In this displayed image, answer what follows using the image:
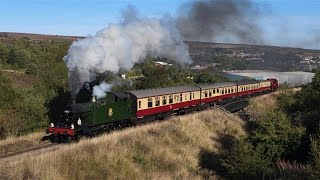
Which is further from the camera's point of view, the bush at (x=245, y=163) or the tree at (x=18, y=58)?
the tree at (x=18, y=58)

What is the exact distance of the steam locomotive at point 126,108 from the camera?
24.1 metres

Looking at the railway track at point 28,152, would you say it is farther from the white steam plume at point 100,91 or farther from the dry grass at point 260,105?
the dry grass at point 260,105

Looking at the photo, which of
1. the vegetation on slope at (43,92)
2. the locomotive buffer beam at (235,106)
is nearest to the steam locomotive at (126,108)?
the locomotive buffer beam at (235,106)

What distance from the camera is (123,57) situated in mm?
30672

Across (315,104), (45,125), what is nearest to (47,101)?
(45,125)

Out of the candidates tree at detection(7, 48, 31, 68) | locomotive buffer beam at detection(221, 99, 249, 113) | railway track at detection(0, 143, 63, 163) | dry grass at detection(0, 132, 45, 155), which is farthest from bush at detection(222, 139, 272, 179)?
tree at detection(7, 48, 31, 68)

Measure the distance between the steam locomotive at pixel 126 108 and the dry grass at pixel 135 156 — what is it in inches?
49.8

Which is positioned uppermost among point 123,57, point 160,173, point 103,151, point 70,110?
point 123,57

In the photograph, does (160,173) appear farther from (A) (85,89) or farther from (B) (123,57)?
(B) (123,57)

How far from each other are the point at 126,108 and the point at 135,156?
17.1 ft

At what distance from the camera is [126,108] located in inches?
1136

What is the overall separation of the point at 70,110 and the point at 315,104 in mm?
30155

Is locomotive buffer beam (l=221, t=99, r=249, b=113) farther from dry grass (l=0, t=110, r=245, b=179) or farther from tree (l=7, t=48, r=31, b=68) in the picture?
tree (l=7, t=48, r=31, b=68)

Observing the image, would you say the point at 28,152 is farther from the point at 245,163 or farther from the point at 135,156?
the point at 245,163
